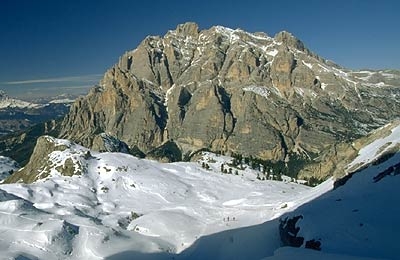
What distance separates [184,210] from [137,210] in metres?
13.1

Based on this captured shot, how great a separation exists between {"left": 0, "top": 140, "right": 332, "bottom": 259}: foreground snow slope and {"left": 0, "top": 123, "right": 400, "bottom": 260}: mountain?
0.79ft

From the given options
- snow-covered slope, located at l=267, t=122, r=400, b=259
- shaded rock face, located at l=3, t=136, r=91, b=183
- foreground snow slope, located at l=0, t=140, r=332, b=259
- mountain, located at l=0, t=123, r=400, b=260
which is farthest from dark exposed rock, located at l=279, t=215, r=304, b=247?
shaded rock face, located at l=3, t=136, r=91, b=183

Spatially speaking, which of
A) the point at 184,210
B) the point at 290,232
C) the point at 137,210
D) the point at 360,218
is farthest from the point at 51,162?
the point at 360,218

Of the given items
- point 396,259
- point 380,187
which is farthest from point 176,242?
point 396,259

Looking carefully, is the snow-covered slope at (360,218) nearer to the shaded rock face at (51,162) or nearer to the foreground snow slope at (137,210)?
the foreground snow slope at (137,210)

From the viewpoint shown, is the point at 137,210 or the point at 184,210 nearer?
the point at 184,210

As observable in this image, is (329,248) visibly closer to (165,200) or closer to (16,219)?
(16,219)

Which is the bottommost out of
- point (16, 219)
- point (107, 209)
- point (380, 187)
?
point (107, 209)

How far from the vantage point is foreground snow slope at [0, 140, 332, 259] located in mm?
71500

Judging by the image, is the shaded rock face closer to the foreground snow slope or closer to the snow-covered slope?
the foreground snow slope

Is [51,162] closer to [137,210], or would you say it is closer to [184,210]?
[137,210]

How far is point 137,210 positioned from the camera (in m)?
109

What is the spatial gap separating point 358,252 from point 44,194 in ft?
292

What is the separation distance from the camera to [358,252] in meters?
42.6
